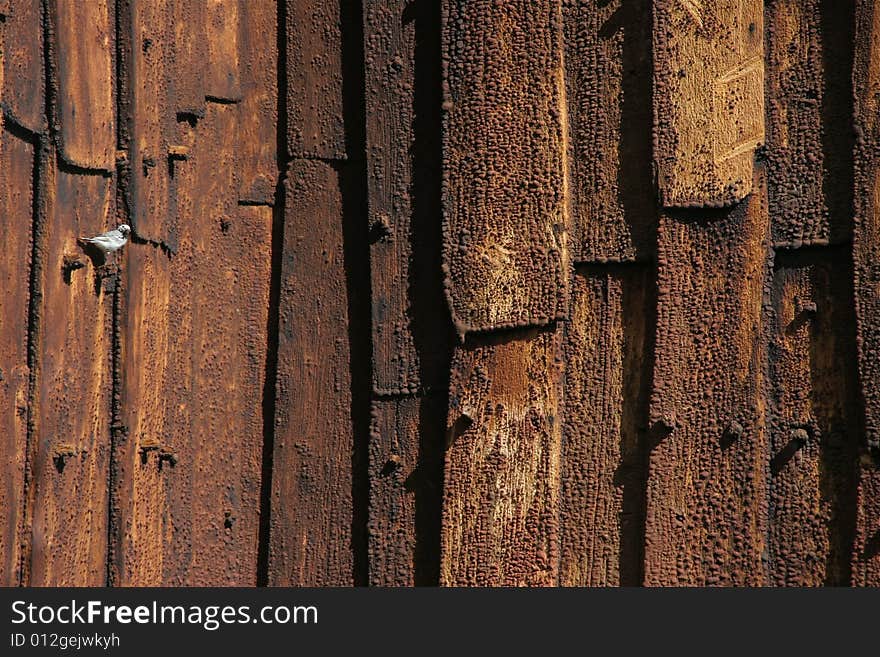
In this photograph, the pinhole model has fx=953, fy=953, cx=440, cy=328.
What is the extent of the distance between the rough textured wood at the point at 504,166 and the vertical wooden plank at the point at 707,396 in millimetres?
213

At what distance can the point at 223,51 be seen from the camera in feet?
6.12

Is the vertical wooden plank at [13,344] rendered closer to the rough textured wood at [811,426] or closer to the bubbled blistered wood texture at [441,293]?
the bubbled blistered wood texture at [441,293]

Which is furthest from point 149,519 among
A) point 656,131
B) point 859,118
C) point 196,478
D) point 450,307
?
point 859,118

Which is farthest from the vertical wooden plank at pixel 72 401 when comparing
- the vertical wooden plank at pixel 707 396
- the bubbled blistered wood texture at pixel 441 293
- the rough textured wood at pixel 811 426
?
the rough textured wood at pixel 811 426

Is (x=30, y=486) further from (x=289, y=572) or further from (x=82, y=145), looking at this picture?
(x=82, y=145)

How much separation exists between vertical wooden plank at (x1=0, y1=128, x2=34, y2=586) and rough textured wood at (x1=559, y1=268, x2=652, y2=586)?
3.18 ft

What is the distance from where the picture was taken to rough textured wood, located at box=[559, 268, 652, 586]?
1.72 metres

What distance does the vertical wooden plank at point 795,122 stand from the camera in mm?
1677

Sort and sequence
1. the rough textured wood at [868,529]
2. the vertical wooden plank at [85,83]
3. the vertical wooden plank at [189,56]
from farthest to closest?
the vertical wooden plank at [189,56]
the vertical wooden plank at [85,83]
the rough textured wood at [868,529]

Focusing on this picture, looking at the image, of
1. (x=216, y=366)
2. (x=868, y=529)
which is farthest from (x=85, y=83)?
(x=868, y=529)

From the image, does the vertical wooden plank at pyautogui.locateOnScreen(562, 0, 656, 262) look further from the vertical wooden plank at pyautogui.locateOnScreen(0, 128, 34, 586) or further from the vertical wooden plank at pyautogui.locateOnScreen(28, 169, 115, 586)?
the vertical wooden plank at pyautogui.locateOnScreen(0, 128, 34, 586)

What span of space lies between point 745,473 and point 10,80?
1.47 meters

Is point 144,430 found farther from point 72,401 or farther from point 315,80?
point 315,80

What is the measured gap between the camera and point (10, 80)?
1682mm
